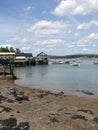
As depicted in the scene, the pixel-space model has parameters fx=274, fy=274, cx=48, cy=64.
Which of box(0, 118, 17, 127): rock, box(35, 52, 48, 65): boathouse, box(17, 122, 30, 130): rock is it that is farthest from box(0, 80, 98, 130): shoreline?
box(35, 52, 48, 65): boathouse

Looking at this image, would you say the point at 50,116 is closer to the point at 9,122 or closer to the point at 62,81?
the point at 9,122

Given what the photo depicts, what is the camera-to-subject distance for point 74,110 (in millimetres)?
21406

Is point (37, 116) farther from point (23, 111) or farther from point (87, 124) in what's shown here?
point (87, 124)

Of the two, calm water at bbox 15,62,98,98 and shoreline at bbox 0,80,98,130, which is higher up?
shoreline at bbox 0,80,98,130

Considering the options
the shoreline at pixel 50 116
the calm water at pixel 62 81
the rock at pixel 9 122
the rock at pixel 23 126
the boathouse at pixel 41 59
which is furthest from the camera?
the boathouse at pixel 41 59

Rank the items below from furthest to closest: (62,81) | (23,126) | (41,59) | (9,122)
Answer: (41,59) < (62,81) < (9,122) < (23,126)

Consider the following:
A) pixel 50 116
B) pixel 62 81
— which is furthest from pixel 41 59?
pixel 50 116

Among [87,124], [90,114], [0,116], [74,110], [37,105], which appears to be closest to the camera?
[87,124]

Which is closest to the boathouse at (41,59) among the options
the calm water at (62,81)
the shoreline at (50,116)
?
the calm water at (62,81)

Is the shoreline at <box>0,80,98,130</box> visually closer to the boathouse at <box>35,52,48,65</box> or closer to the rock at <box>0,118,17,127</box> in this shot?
the rock at <box>0,118,17,127</box>

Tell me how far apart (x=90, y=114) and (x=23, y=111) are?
16.3 feet

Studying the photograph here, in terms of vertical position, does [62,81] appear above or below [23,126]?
below

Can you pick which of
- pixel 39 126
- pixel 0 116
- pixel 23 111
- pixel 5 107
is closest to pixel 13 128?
pixel 39 126

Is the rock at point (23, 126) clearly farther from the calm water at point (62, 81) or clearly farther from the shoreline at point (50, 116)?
the calm water at point (62, 81)
